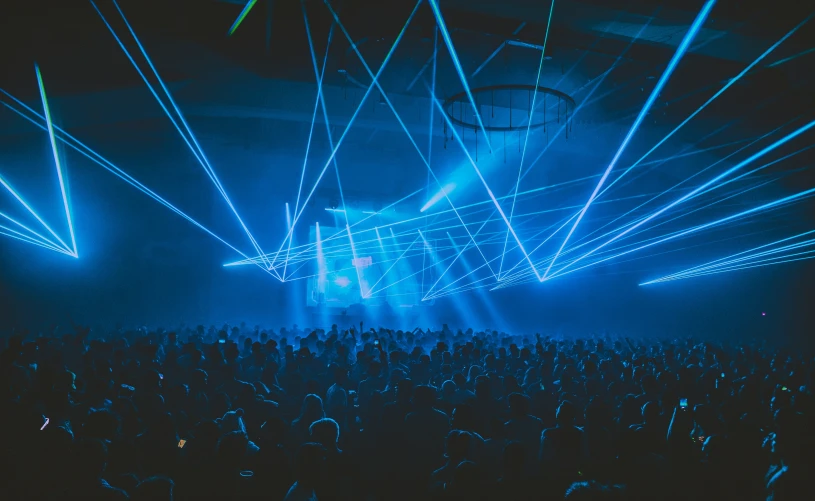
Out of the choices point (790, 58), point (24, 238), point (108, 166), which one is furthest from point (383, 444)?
point (108, 166)

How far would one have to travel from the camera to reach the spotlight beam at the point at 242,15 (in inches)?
319

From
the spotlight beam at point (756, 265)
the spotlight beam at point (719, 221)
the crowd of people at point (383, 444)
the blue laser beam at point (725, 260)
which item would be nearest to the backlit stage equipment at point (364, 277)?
the spotlight beam at point (719, 221)

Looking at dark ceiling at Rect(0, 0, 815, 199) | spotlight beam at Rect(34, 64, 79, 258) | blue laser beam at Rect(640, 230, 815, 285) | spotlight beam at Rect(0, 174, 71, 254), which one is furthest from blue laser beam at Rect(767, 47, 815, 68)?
spotlight beam at Rect(0, 174, 71, 254)

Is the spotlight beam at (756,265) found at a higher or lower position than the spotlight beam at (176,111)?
lower

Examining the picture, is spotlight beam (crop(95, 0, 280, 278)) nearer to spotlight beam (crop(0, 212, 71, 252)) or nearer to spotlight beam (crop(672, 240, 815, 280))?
spotlight beam (crop(0, 212, 71, 252))

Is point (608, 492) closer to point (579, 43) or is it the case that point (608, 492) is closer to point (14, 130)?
point (579, 43)

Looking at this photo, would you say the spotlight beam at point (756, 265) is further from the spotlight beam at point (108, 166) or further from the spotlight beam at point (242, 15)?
the spotlight beam at point (242, 15)

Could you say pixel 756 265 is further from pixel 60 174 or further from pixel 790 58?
pixel 60 174

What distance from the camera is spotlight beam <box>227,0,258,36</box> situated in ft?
26.6

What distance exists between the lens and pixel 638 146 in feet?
44.5

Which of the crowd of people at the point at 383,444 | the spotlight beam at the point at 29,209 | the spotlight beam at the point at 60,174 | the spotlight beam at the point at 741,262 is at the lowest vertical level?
the crowd of people at the point at 383,444

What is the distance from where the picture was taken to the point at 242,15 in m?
8.65

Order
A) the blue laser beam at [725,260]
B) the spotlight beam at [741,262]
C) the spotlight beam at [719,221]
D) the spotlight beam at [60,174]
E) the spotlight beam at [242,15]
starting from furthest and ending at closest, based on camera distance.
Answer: the spotlight beam at [741,262], the blue laser beam at [725,260], the spotlight beam at [719,221], the spotlight beam at [60,174], the spotlight beam at [242,15]

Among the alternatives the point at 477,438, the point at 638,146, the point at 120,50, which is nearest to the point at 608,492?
the point at 477,438
